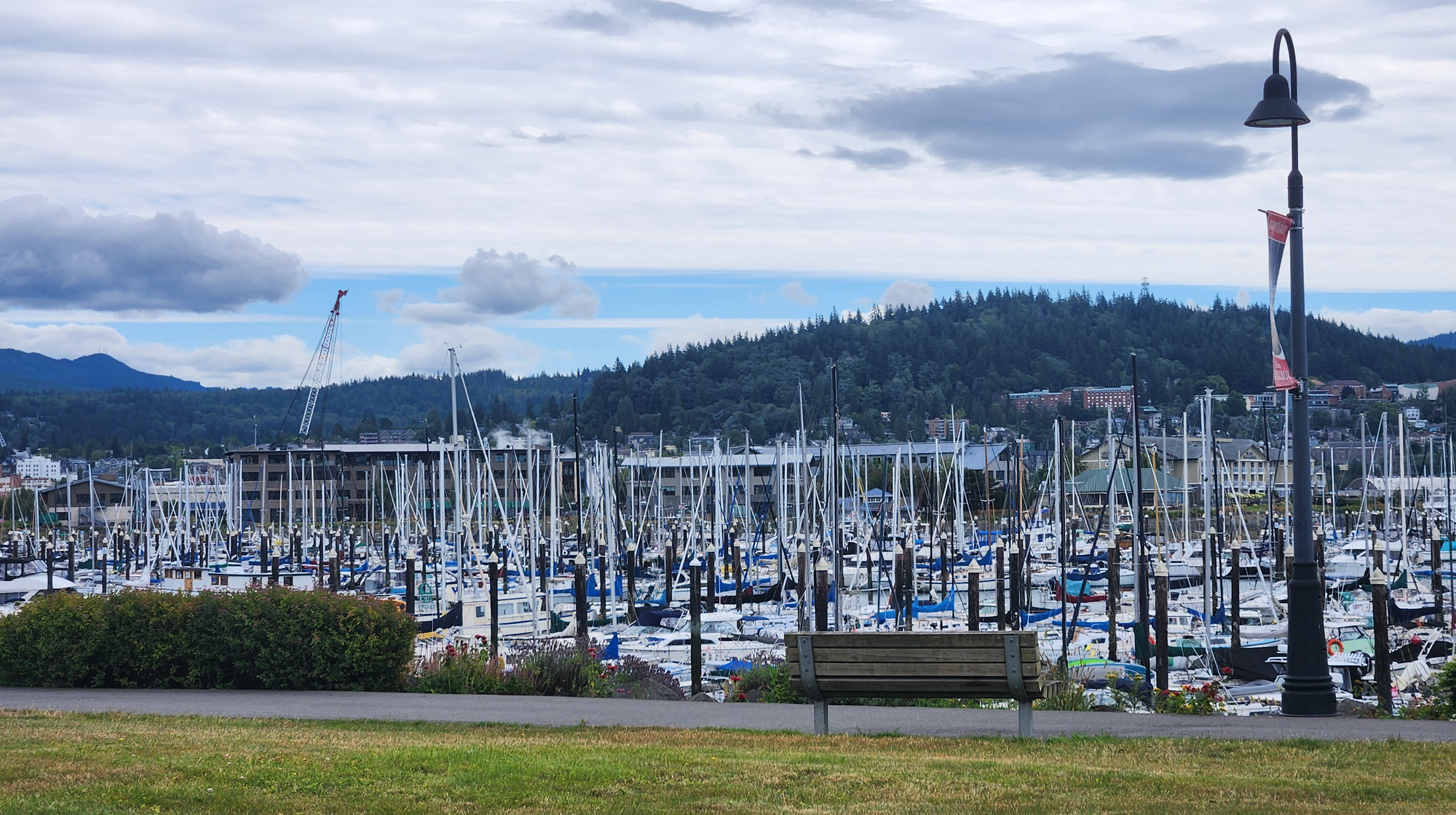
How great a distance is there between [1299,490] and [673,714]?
7.23m

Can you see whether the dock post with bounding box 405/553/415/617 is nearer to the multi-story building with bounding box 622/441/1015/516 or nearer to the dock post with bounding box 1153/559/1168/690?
the multi-story building with bounding box 622/441/1015/516

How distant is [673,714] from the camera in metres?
14.8

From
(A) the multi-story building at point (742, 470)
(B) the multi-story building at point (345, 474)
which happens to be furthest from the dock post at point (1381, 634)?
(B) the multi-story building at point (345, 474)

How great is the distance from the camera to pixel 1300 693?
14906 mm

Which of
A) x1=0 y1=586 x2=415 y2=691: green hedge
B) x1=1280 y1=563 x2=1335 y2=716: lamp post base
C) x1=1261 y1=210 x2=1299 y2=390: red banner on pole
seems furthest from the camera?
Result: x1=0 y1=586 x2=415 y2=691: green hedge

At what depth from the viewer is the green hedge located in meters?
17.2

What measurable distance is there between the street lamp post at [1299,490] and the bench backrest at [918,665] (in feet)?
14.1

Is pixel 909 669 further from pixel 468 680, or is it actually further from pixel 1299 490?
pixel 468 680

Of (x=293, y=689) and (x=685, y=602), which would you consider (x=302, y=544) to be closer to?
(x=685, y=602)

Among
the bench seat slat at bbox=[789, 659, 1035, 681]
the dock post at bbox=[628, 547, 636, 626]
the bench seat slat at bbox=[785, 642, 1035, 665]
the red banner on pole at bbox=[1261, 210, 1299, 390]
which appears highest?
the red banner on pole at bbox=[1261, 210, 1299, 390]

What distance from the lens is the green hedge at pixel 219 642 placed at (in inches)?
678

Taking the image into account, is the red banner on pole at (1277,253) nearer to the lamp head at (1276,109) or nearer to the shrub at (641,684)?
the lamp head at (1276,109)

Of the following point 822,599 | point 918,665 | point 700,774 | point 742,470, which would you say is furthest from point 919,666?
point 742,470

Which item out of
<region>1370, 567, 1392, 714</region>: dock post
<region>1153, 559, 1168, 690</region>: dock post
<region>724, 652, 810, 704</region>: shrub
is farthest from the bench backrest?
<region>1153, 559, 1168, 690</region>: dock post
